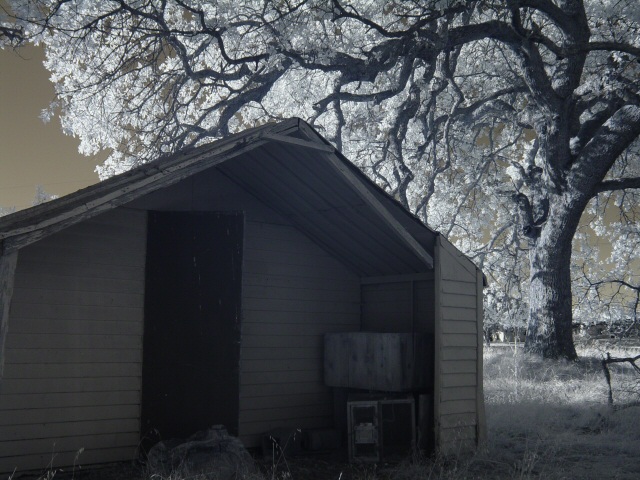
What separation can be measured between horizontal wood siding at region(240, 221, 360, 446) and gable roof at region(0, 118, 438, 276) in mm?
281

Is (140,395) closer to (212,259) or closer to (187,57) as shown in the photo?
(212,259)

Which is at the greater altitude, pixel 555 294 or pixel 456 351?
pixel 555 294

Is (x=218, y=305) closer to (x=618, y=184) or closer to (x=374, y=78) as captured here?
(x=374, y=78)

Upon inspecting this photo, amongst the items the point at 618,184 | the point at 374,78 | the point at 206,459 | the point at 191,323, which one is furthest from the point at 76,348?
the point at 618,184

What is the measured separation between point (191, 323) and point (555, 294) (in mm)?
8849

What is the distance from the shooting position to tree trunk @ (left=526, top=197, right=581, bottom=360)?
13.8 m

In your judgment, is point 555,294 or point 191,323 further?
point 555,294

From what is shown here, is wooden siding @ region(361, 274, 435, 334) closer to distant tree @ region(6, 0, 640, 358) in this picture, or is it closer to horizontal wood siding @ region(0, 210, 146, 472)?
horizontal wood siding @ region(0, 210, 146, 472)

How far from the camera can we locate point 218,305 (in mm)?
7293

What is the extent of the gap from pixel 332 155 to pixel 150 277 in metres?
2.28

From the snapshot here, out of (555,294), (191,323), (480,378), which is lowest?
(480,378)

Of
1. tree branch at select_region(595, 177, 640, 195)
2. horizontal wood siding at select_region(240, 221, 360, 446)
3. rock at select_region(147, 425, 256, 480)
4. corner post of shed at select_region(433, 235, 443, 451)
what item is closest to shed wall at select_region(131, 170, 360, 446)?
horizontal wood siding at select_region(240, 221, 360, 446)

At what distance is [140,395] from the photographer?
715cm

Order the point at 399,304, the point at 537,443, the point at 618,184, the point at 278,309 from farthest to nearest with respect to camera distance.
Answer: the point at 618,184 → the point at 399,304 → the point at 278,309 → the point at 537,443
